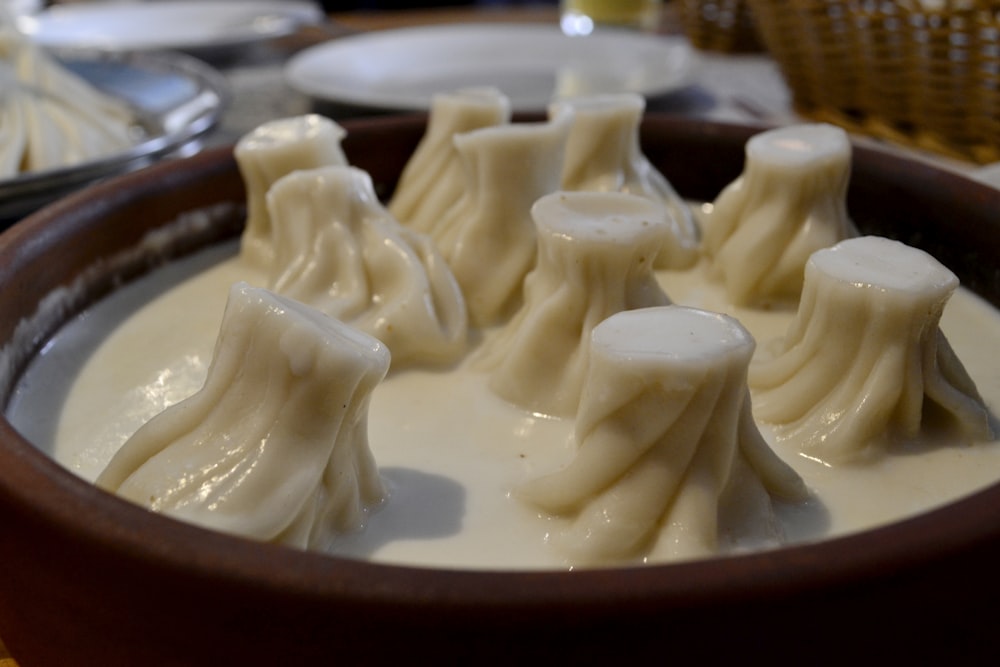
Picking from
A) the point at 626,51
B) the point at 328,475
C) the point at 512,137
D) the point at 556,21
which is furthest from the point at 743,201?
the point at 556,21

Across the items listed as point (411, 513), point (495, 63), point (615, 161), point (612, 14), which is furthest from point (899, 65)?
point (612, 14)

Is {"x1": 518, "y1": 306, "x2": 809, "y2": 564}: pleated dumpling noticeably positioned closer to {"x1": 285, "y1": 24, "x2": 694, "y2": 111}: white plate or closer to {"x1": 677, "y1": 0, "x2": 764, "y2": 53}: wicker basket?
{"x1": 285, "y1": 24, "x2": 694, "y2": 111}: white plate

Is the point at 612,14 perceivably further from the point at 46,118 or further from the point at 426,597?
the point at 426,597

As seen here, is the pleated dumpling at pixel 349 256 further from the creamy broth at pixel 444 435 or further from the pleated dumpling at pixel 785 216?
the pleated dumpling at pixel 785 216

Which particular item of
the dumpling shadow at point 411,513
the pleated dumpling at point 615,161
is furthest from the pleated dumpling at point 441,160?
the dumpling shadow at point 411,513

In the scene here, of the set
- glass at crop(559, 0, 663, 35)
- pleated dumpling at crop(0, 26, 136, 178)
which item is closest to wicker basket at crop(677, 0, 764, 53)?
glass at crop(559, 0, 663, 35)

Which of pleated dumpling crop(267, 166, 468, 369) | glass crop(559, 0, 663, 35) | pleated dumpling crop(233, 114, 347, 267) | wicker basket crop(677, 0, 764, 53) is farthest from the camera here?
glass crop(559, 0, 663, 35)
